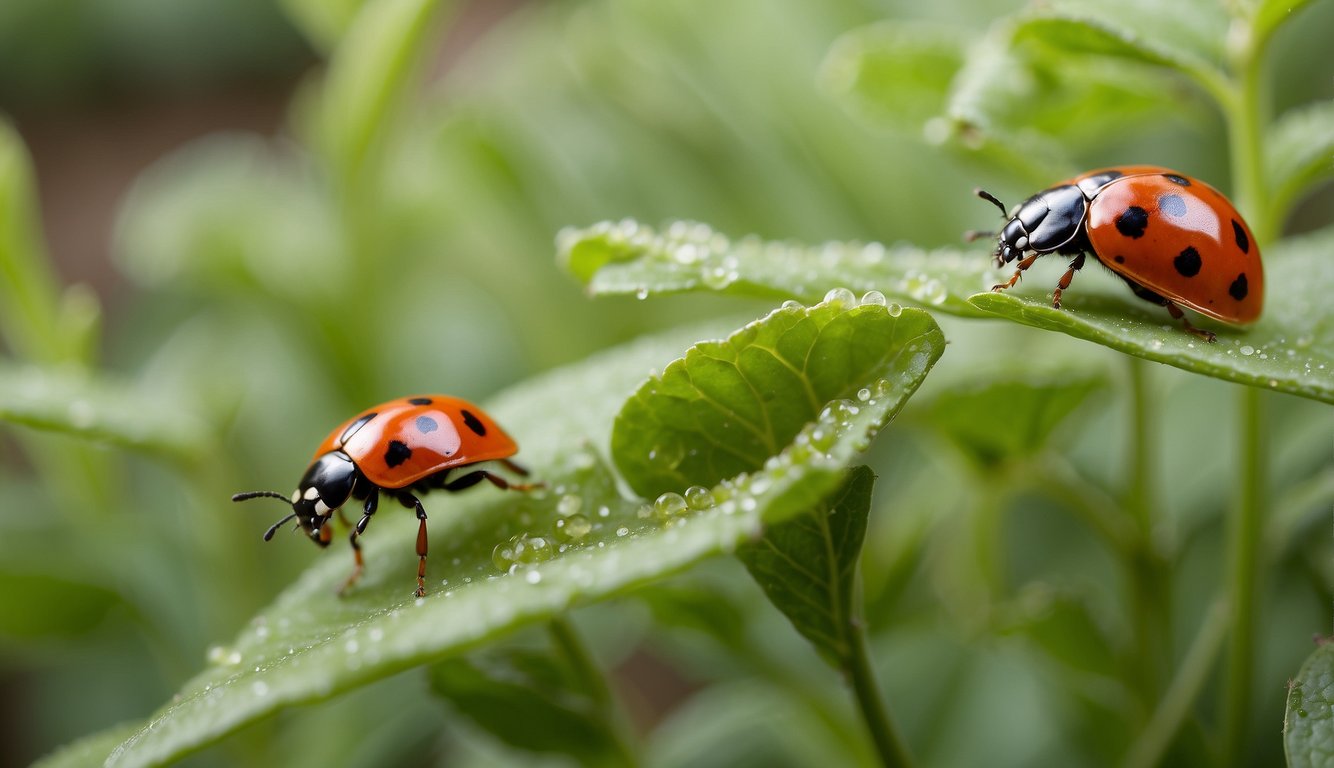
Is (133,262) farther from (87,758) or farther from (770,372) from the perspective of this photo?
(770,372)

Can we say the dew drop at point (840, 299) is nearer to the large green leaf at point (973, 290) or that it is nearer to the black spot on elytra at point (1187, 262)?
the large green leaf at point (973, 290)

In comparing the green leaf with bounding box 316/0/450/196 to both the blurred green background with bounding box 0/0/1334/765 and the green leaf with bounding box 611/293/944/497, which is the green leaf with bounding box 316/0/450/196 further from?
the green leaf with bounding box 611/293/944/497

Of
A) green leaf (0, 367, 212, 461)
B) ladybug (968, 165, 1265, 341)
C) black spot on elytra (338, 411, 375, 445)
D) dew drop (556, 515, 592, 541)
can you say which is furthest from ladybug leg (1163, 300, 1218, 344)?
green leaf (0, 367, 212, 461)

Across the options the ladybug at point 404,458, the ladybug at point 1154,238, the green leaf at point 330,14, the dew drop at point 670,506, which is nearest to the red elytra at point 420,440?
the ladybug at point 404,458

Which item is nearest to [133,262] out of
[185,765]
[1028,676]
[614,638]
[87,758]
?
[185,765]

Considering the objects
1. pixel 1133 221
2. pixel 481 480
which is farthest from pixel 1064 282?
pixel 481 480

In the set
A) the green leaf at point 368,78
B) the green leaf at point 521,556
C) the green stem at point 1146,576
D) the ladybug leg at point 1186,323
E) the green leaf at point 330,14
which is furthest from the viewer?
the green leaf at point 330,14
